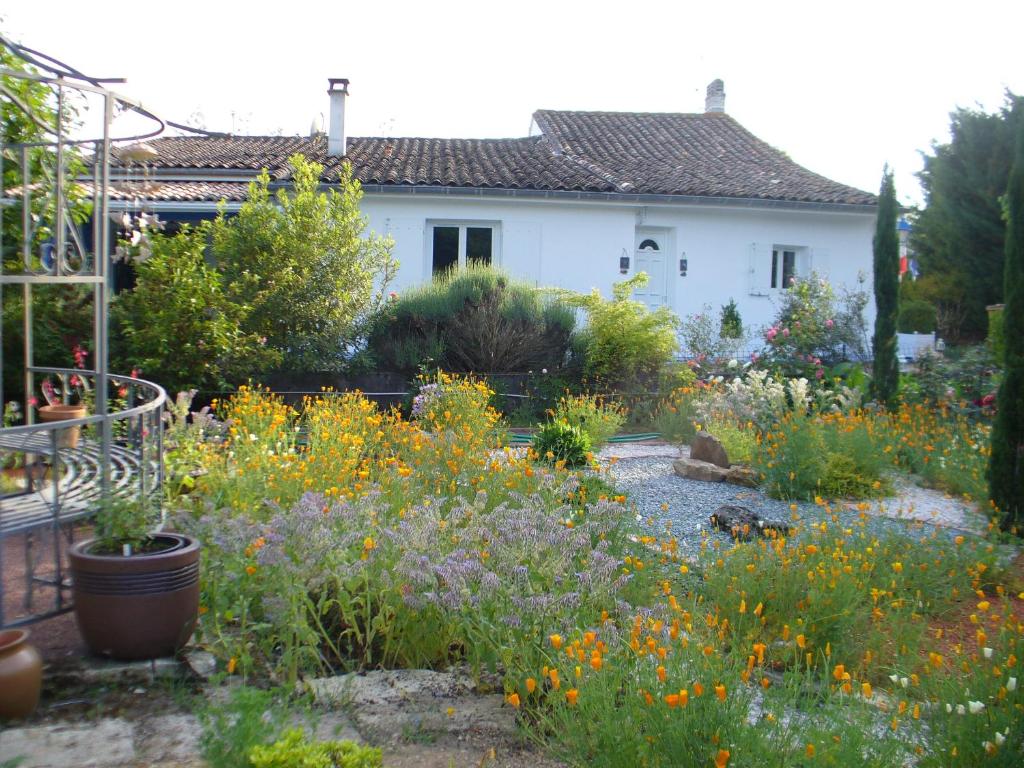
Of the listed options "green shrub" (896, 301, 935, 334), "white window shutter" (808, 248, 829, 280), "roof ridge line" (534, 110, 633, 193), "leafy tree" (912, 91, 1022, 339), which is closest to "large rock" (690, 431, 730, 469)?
"roof ridge line" (534, 110, 633, 193)

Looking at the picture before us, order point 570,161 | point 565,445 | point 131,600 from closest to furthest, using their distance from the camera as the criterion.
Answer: point 131,600 → point 565,445 → point 570,161

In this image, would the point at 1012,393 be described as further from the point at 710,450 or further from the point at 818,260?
the point at 818,260

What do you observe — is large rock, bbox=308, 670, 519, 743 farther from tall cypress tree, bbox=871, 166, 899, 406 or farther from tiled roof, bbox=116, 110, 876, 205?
tiled roof, bbox=116, 110, 876, 205

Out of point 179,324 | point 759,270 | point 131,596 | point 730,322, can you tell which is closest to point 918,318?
point 759,270

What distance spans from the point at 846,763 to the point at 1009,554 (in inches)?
149

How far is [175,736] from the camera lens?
329cm

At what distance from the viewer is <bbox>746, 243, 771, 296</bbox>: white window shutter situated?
58.4 feet

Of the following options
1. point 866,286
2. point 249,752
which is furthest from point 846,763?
point 866,286

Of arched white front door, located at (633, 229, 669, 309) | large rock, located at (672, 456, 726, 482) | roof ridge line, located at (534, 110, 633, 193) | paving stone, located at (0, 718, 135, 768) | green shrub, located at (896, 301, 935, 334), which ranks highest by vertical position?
roof ridge line, located at (534, 110, 633, 193)

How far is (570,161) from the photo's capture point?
18188 millimetres

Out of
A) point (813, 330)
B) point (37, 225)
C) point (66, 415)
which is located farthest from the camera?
point (813, 330)

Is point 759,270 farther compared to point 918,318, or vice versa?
point 918,318

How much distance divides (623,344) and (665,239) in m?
6.12

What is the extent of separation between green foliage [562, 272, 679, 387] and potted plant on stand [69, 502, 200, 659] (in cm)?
891
